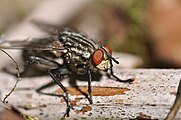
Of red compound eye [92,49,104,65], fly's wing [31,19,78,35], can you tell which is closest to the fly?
red compound eye [92,49,104,65]

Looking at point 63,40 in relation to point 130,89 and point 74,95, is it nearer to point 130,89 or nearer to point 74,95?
point 74,95

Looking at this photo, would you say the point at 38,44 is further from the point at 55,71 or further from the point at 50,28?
the point at 50,28

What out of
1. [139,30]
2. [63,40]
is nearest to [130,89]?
[63,40]

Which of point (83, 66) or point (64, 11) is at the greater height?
point (64, 11)

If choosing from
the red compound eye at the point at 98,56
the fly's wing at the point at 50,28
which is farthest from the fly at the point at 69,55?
the fly's wing at the point at 50,28

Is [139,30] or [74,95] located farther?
[139,30]

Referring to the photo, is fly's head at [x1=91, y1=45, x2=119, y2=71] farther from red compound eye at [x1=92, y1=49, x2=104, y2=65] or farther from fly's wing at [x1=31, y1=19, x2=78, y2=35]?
fly's wing at [x1=31, y1=19, x2=78, y2=35]

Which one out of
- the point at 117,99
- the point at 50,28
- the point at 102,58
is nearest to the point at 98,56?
the point at 102,58

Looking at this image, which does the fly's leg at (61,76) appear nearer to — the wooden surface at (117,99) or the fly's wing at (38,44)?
the wooden surface at (117,99)
